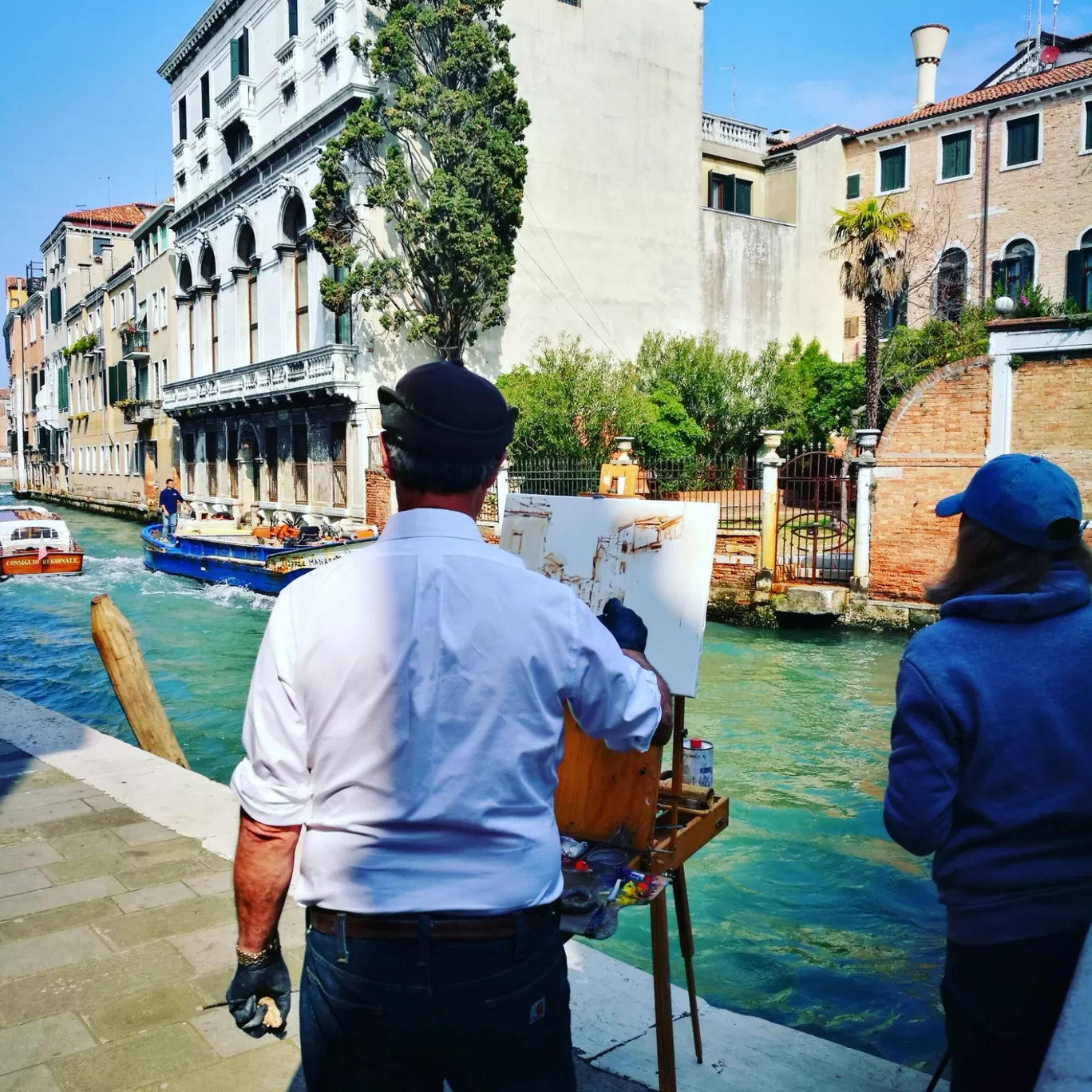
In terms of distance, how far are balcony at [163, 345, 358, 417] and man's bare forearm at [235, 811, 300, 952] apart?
1888 centimetres

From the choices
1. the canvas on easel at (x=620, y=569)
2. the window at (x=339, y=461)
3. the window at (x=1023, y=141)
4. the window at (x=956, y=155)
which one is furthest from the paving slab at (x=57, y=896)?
the window at (x=956, y=155)

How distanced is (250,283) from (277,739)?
1016 inches

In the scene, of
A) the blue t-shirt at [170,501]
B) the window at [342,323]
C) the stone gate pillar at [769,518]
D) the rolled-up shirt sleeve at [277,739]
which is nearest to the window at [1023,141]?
the stone gate pillar at [769,518]

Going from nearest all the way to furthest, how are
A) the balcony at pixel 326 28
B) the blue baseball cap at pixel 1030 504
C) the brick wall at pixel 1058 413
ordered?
1. the blue baseball cap at pixel 1030 504
2. the brick wall at pixel 1058 413
3. the balcony at pixel 326 28

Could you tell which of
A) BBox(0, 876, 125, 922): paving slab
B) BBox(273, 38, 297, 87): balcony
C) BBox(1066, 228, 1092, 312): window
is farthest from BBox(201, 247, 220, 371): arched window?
BBox(0, 876, 125, 922): paving slab

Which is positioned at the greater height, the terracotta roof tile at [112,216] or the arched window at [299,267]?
the terracotta roof tile at [112,216]

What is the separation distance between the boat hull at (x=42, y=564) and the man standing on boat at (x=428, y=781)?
65.4ft

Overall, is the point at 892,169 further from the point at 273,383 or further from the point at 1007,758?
the point at 1007,758

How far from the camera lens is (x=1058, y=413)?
1194cm

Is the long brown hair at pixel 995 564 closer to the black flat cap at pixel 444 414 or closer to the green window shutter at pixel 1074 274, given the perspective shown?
the black flat cap at pixel 444 414

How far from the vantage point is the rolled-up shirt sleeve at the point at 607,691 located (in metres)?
1.69

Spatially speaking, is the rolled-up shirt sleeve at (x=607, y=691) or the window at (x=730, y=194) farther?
the window at (x=730, y=194)

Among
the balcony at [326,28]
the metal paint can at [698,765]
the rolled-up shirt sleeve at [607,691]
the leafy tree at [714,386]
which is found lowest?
the metal paint can at [698,765]

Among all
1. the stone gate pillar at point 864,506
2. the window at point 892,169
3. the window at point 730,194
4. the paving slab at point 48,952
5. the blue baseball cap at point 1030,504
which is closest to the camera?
the blue baseball cap at point 1030,504
